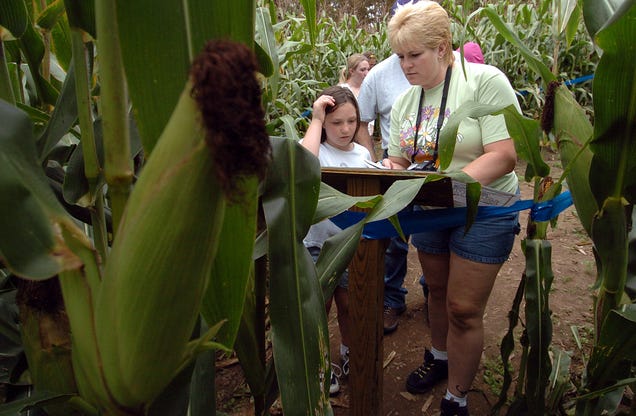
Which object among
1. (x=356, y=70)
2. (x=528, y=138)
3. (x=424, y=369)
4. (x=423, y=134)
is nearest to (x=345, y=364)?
(x=424, y=369)

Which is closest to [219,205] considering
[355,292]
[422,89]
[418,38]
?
[355,292]

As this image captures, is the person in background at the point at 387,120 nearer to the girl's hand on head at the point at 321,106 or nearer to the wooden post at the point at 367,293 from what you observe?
the girl's hand on head at the point at 321,106

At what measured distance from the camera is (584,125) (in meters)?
1.10

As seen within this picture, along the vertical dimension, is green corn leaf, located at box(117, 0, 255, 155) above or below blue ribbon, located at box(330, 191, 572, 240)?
above

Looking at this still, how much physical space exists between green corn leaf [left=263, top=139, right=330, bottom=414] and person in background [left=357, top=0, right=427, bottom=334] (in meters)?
1.83

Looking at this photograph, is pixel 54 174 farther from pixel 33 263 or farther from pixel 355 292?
pixel 355 292

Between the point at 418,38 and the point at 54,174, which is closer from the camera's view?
the point at 54,174

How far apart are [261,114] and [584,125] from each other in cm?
100

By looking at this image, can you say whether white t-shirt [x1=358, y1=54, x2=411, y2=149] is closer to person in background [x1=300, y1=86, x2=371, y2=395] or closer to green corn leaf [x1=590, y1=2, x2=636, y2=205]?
person in background [x1=300, y1=86, x2=371, y2=395]

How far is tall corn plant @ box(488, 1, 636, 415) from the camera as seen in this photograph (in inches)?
35.2

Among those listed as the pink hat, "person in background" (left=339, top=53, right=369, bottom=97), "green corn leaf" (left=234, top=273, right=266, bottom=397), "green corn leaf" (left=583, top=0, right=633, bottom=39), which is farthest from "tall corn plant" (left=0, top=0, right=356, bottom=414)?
"person in background" (left=339, top=53, right=369, bottom=97)

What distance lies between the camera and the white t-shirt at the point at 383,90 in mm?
2594

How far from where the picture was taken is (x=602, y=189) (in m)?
1.01

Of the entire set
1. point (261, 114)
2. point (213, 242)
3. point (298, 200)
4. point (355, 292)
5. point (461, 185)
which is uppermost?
point (261, 114)
